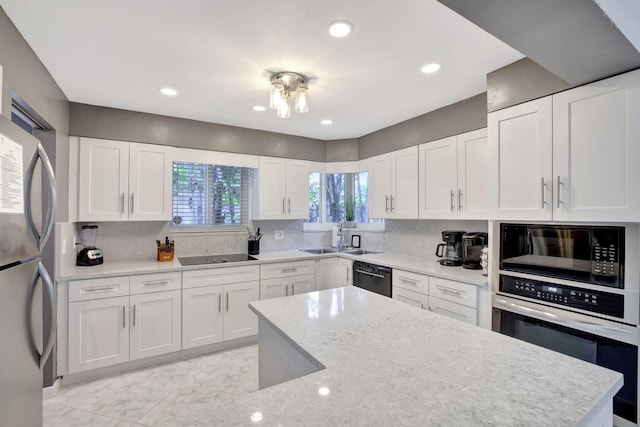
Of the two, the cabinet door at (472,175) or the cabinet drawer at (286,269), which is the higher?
the cabinet door at (472,175)

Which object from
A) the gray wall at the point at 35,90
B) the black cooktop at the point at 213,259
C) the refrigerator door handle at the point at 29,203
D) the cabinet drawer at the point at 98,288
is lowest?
the cabinet drawer at the point at 98,288

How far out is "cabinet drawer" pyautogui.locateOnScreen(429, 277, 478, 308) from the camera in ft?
7.59

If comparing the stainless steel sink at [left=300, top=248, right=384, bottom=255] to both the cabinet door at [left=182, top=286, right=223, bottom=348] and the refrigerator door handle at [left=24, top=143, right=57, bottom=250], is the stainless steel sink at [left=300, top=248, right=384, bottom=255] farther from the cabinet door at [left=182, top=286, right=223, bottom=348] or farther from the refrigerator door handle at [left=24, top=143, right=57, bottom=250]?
the refrigerator door handle at [left=24, top=143, right=57, bottom=250]

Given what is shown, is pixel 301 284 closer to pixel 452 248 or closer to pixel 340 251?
pixel 340 251

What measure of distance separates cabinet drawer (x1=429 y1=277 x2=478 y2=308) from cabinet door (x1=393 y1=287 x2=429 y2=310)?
0.10 metres

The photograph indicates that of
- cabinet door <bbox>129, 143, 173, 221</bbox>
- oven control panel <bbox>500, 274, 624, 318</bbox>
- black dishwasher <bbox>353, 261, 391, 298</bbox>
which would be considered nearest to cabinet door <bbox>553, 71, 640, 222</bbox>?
oven control panel <bbox>500, 274, 624, 318</bbox>

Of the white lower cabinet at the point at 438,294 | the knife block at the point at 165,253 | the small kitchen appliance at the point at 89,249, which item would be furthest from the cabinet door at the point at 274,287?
the small kitchen appliance at the point at 89,249

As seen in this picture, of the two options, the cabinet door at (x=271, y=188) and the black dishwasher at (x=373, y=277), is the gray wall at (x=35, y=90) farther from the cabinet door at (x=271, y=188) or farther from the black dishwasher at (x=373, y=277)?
the black dishwasher at (x=373, y=277)

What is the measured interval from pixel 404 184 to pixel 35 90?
3095 mm

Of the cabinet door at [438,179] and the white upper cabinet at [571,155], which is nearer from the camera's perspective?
the white upper cabinet at [571,155]

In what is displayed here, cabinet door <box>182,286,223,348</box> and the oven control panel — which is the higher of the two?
the oven control panel

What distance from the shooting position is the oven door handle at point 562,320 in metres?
1.65

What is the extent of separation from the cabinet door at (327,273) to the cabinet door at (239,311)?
0.78m

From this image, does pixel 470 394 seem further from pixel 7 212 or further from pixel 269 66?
pixel 269 66
